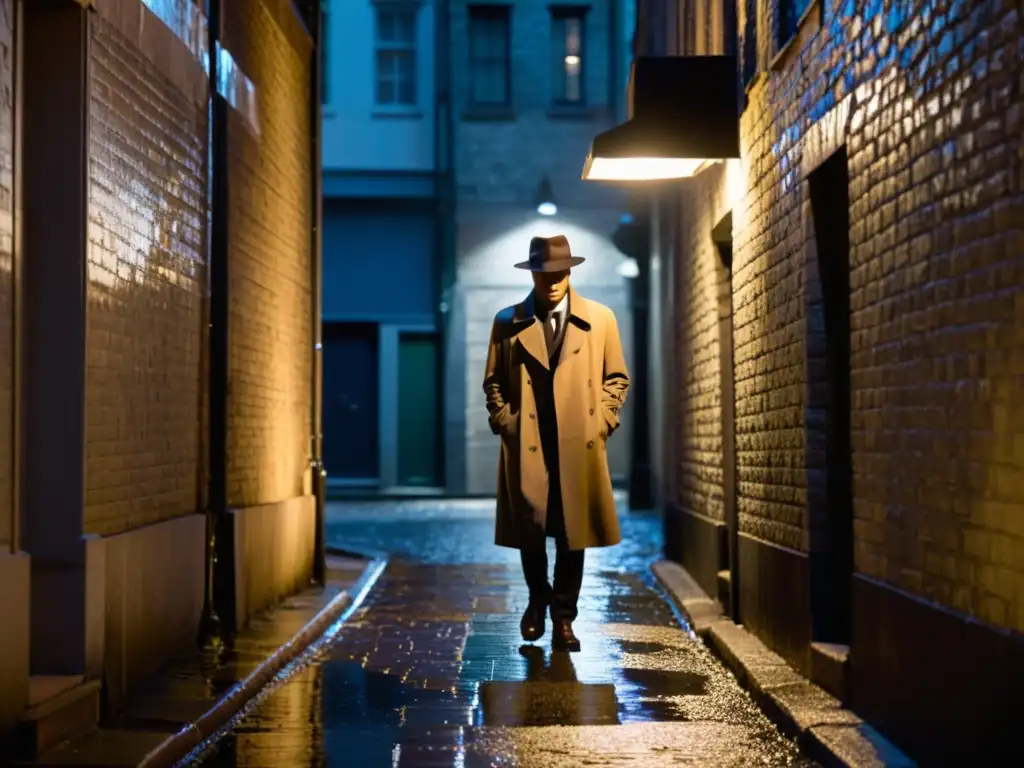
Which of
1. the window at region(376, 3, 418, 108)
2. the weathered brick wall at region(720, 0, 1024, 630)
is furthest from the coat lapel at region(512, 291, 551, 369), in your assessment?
the window at region(376, 3, 418, 108)

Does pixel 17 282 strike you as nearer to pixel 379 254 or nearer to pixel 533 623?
pixel 533 623

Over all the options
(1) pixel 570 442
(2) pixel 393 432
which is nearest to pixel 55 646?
(1) pixel 570 442

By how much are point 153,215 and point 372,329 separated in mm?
19091

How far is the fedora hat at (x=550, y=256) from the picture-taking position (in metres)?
8.60

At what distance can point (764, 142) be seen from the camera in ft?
29.3

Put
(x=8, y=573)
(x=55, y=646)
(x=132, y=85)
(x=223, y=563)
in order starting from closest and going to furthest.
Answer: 1. (x=8, y=573)
2. (x=55, y=646)
3. (x=132, y=85)
4. (x=223, y=563)

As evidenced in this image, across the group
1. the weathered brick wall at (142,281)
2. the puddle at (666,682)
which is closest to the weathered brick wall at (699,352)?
the puddle at (666,682)

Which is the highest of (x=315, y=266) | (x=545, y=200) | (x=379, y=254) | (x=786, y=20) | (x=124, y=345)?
(x=545, y=200)

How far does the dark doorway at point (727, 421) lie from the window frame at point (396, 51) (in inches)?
653

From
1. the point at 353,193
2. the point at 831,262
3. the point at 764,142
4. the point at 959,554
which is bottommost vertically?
the point at 959,554

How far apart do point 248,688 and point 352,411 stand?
1959 centimetres

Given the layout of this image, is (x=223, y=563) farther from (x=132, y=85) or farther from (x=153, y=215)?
(x=132, y=85)

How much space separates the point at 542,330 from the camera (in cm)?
878

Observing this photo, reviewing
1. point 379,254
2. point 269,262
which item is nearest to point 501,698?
point 269,262
